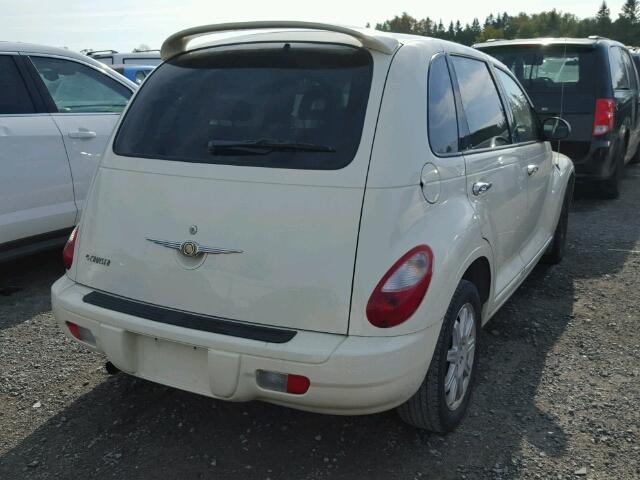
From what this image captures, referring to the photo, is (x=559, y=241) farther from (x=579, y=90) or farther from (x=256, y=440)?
(x=256, y=440)

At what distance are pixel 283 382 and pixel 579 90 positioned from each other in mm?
5883

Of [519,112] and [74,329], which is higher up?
[519,112]

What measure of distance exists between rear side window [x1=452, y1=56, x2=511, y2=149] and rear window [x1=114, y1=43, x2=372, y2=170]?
0.76 m

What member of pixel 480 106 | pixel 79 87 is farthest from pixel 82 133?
pixel 480 106

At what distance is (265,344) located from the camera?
2338mm

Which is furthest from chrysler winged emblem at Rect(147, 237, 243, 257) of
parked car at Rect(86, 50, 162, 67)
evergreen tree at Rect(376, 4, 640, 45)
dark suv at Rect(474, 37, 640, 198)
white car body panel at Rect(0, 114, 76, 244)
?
evergreen tree at Rect(376, 4, 640, 45)

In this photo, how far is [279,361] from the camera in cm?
231

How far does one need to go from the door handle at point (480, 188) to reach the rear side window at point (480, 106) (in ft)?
0.62

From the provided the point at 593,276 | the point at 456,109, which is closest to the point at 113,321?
the point at 456,109

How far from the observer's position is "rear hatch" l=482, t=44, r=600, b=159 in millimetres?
6918

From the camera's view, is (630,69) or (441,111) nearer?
(441,111)

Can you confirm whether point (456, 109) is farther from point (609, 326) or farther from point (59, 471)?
point (59, 471)

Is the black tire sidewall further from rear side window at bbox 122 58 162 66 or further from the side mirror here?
rear side window at bbox 122 58 162 66

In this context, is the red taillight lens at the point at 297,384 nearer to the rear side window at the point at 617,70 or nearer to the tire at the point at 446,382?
the tire at the point at 446,382
